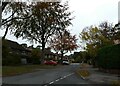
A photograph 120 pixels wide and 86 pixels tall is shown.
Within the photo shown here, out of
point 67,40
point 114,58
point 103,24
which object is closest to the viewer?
point 114,58

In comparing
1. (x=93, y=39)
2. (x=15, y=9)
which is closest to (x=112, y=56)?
(x=15, y=9)

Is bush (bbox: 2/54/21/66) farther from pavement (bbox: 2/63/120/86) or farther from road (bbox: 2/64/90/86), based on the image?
pavement (bbox: 2/63/120/86)

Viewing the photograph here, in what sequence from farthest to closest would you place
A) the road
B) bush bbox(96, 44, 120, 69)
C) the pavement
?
1. bush bbox(96, 44, 120, 69)
2. the road
3. the pavement

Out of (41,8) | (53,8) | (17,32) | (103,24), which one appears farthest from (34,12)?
(103,24)

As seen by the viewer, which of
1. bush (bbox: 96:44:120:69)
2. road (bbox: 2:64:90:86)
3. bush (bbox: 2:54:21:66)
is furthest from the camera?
bush (bbox: 2:54:21:66)

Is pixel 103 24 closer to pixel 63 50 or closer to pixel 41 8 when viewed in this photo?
pixel 63 50

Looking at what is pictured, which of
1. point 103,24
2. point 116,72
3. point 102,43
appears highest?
point 103,24

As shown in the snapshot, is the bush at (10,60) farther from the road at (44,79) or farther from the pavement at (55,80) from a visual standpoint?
the pavement at (55,80)

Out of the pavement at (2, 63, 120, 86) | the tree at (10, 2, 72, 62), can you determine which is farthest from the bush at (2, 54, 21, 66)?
the pavement at (2, 63, 120, 86)

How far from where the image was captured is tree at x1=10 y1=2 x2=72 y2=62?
42.0 metres

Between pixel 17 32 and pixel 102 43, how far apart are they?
22.6 meters

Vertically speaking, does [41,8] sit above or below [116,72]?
above

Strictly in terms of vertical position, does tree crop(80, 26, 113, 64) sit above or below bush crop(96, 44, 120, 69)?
above

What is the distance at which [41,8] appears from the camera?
131ft
